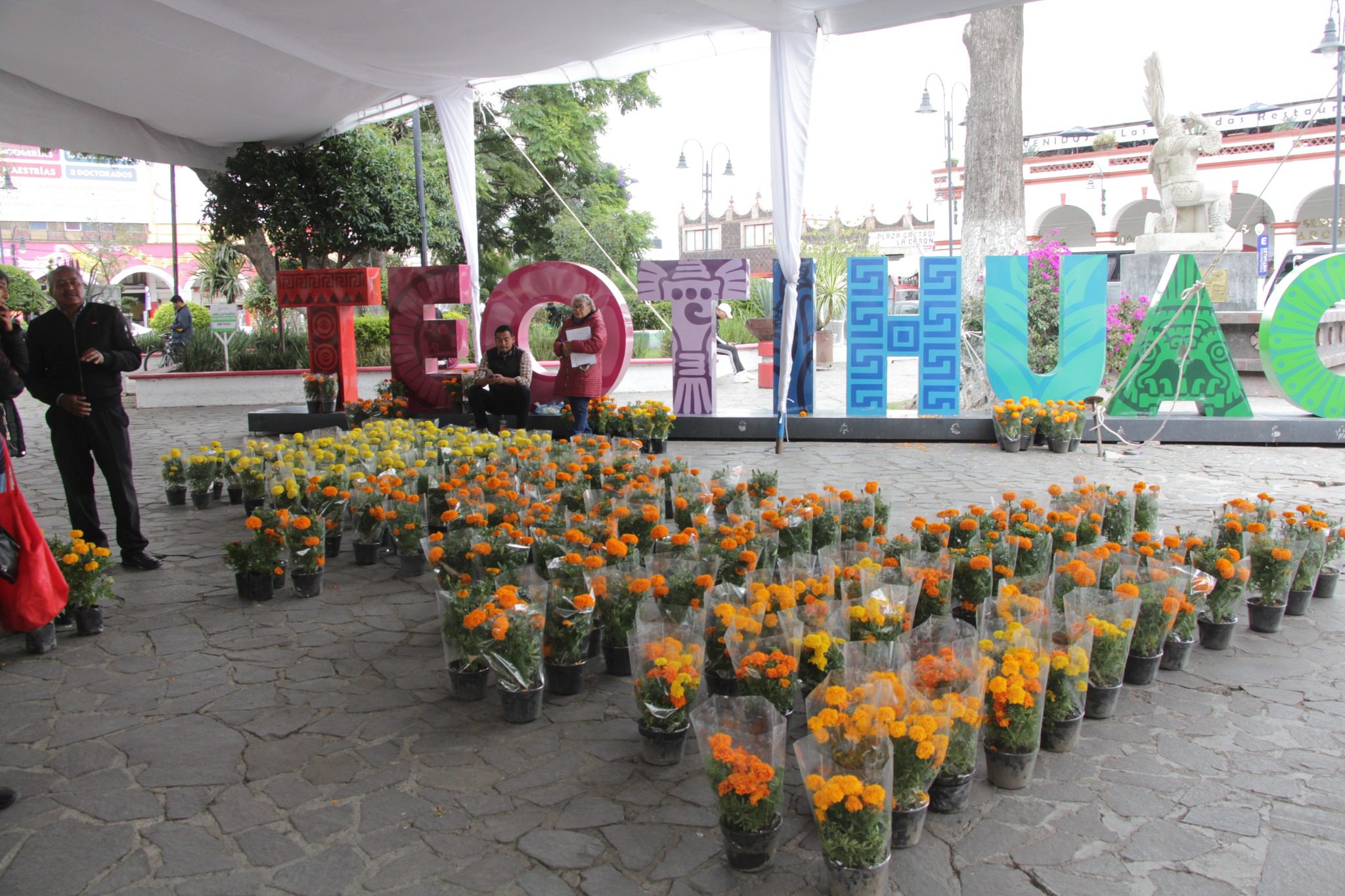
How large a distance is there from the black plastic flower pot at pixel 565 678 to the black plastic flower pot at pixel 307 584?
1.86m

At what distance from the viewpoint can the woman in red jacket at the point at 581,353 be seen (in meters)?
9.22

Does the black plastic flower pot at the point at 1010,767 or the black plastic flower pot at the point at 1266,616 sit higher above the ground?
the black plastic flower pot at the point at 1266,616

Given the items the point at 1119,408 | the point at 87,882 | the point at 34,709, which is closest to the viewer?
the point at 87,882

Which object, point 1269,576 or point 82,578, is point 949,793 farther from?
point 82,578

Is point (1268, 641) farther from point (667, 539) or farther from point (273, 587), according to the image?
point (273, 587)

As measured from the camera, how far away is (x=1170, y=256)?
1484 cm

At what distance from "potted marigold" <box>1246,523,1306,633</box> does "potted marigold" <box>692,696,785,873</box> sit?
2.89 m

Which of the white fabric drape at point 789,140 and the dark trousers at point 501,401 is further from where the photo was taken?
the dark trousers at point 501,401

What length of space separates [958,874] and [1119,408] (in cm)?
799

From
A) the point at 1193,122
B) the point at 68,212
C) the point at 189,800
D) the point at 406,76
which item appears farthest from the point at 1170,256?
the point at 68,212

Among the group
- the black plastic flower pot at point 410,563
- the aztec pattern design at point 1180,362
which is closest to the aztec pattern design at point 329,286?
the black plastic flower pot at point 410,563

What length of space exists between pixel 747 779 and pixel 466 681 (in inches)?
60.4

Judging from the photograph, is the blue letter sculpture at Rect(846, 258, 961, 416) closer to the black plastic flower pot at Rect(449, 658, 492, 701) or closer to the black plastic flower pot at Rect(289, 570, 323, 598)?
the black plastic flower pot at Rect(289, 570, 323, 598)

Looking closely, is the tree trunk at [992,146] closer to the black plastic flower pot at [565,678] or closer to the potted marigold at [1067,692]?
the potted marigold at [1067,692]
